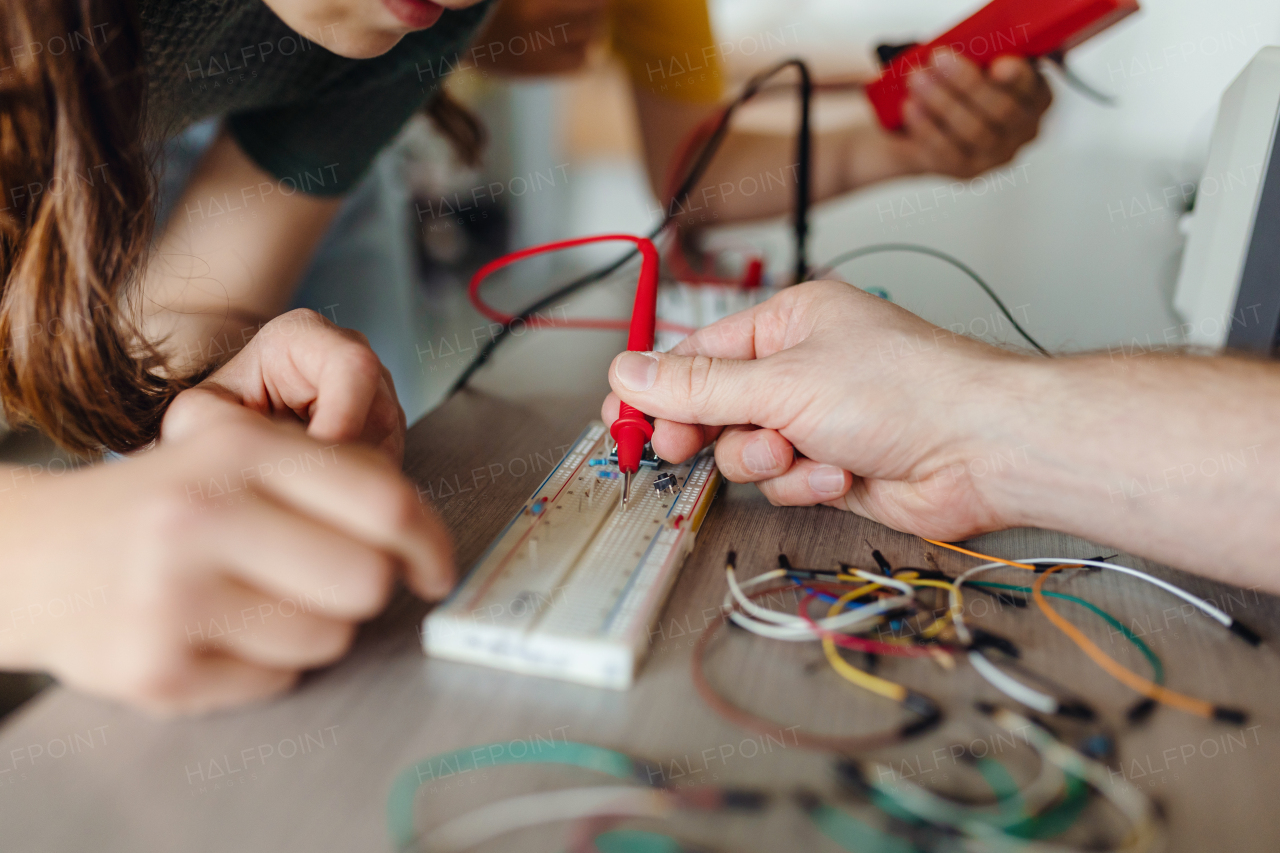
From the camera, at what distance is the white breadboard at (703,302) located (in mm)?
937

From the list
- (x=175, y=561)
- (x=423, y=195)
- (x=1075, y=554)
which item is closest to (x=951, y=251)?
(x=1075, y=554)

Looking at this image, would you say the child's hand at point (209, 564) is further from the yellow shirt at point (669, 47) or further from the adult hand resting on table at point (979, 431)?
the yellow shirt at point (669, 47)

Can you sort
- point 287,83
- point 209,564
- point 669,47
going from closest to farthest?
point 209,564
point 287,83
point 669,47

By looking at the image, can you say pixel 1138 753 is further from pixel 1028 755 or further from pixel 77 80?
pixel 77 80

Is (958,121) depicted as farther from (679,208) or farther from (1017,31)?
(679,208)

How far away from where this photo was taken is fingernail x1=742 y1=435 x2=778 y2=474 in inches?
21.7

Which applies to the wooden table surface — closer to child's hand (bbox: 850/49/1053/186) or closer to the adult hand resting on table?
the adult hand resting on table

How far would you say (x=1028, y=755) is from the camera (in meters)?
0.36

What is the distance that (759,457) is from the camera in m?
0.56

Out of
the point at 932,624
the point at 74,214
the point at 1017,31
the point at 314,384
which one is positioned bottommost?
the point at 932,624

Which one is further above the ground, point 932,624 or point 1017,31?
point 1017,31

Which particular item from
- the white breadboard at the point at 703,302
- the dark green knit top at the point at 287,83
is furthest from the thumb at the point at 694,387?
the dark green knit top at the point at 287,83

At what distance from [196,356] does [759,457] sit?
65cm

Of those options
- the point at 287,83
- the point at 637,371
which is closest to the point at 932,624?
the point at 637,371
